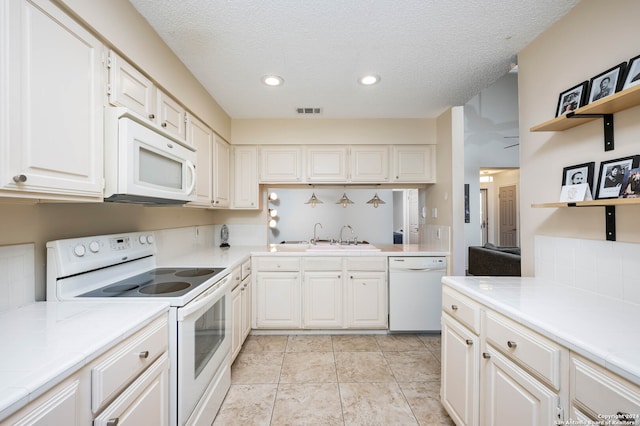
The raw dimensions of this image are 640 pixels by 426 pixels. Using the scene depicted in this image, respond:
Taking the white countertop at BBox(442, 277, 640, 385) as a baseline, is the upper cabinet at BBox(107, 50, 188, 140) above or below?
above

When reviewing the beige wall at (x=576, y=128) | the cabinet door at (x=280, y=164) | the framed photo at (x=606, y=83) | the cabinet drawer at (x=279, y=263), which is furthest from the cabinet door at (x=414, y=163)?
the framed photo at (x=606, y=83)

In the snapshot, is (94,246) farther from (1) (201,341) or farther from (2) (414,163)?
(2) (414,163)

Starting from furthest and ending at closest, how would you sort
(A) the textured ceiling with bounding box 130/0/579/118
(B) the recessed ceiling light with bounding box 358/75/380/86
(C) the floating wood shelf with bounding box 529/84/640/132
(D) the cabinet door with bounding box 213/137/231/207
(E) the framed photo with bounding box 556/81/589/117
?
(D) the cabinet door with bounding box 213/137/231/207, (B) the recessed ceiling light with bounding box 358/75/380/86, (A) the textured ceiling with bounding box 130/0/579/118, (E) the framed photo with bounding box 556/81/589/117, (C) the floating wood shelf with bounding box 529/84/640/132

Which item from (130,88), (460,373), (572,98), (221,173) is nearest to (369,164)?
(221,173)

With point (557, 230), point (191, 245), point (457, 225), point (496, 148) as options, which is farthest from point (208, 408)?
point (496, 148)

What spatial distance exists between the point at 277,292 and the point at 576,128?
8.62 feet

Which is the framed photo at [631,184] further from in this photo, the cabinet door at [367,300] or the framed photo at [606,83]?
the cabinet door at [367,300]

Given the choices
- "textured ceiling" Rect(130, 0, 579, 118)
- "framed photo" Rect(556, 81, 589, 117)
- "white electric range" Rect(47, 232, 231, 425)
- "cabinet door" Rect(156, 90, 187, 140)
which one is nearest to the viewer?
"white electric range" Rect(47, 232, 231, 425)

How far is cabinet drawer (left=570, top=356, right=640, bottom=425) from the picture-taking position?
2.34 feet

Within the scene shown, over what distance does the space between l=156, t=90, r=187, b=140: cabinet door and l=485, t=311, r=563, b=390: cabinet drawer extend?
81.2 inches

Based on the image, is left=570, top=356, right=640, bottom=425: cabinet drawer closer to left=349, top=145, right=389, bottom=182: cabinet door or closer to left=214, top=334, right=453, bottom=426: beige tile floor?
left=214, top=334, right=453, bottom=426: beige tile floor

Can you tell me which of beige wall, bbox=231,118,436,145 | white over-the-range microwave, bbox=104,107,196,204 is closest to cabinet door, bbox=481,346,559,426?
white over-the-range microwave, bbox=104,107,196,204

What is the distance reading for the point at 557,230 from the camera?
61.6 inches

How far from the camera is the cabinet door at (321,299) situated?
2.88 m
